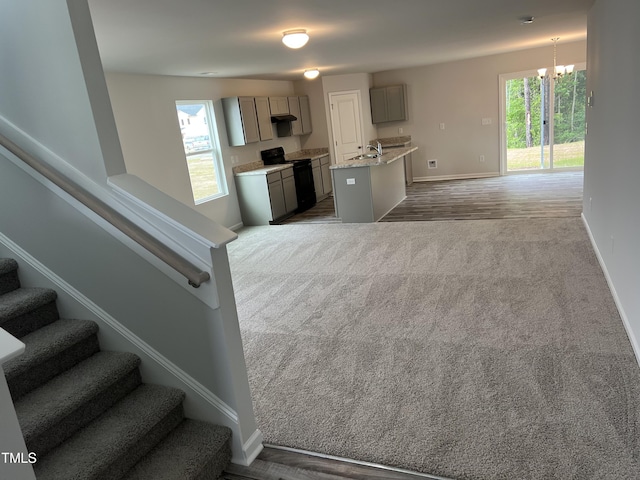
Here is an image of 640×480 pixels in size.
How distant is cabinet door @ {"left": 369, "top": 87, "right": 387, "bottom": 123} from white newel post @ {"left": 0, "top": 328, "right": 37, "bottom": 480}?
920cm

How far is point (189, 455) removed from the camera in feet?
6.41

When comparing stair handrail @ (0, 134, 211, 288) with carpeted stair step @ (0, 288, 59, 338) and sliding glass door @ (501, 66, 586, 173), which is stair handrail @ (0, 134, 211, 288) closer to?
carpeted stair step @ (0, 288, 59, 338)

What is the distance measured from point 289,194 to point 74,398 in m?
6.15

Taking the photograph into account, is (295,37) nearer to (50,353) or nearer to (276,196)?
(50,353)

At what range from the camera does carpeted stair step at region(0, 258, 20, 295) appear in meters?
2.29

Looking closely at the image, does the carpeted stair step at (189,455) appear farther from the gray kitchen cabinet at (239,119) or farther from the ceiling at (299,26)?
the gray kitchen cabinet at (239,119)

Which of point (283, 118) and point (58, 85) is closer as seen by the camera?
point (58, 85)

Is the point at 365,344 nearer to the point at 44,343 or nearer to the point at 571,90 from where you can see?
the point at 44,343

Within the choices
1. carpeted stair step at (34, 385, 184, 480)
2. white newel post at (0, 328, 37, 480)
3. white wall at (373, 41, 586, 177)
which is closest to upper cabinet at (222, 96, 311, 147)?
white wall at (373, 41, 586, 177)

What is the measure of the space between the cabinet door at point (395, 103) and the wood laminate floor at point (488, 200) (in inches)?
61.8

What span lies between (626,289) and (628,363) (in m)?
0.60

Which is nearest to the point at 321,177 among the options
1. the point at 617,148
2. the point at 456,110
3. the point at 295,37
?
the point at 456,110

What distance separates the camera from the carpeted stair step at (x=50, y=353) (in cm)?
188

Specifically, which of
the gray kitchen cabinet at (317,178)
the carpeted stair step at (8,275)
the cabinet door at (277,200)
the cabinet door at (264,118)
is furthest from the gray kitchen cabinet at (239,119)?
the carpeted stair step at (8,275)
